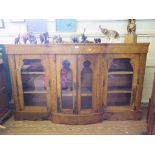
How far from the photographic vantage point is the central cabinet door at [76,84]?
146 cm

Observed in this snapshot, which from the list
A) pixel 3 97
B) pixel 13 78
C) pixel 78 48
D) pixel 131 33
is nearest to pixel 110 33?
pixel 131 33

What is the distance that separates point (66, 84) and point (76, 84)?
0.34ft

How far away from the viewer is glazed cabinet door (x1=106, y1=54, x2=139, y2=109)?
4.95 feet

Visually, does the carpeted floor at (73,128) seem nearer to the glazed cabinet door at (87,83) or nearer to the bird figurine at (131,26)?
the glazed cabinet door at (87,83)

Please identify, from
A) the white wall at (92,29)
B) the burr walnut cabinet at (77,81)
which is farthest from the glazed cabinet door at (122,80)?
the white wall at (92,29)

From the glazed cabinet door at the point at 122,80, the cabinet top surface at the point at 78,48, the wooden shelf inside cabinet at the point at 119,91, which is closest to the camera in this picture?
the cabinet top surface at the point at 78,48

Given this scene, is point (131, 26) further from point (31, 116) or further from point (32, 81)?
point (31, 116)

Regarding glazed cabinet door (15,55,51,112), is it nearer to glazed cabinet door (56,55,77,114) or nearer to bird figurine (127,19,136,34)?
glazed cabinet door (56,55,77,114)

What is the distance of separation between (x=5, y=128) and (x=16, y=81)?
435 millimetres

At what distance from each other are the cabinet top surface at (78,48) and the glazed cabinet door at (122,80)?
0.06 meters
